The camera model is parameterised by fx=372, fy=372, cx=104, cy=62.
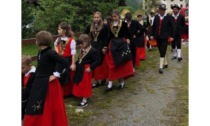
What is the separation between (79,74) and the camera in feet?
21.7

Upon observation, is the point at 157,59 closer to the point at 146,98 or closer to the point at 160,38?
the point at 160,38

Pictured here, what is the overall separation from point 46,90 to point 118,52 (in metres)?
2.89

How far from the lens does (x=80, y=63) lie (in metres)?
6.66

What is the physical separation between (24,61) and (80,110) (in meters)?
1.92

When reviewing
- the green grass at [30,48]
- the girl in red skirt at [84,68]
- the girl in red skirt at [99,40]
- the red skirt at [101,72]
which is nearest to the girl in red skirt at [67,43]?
the girl in red skirt at [84,68]

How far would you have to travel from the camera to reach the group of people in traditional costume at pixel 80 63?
472 centimetres

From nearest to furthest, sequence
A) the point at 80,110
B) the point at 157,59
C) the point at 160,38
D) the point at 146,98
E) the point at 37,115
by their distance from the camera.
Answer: the point at 37,115, the point at 80,110, the point at 146,98, the point at 160,38, the point at 157,59

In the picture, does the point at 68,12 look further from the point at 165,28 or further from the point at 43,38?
the point at 43,38

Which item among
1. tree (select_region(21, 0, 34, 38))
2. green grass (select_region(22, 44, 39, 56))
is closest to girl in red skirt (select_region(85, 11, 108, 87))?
green grass (select_region(22, 44, 39, 56))

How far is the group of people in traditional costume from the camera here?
4719 mm

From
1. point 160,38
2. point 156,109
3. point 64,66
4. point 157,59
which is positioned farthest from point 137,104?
point 157,59

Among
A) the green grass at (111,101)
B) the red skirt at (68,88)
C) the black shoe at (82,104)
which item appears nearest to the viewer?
the green grass at (111,101)

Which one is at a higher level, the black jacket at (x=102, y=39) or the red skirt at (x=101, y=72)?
the black jacket at (x=102, y=39)

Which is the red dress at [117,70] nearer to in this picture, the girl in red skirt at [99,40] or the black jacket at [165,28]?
the girl in red skirt at [99,40]
